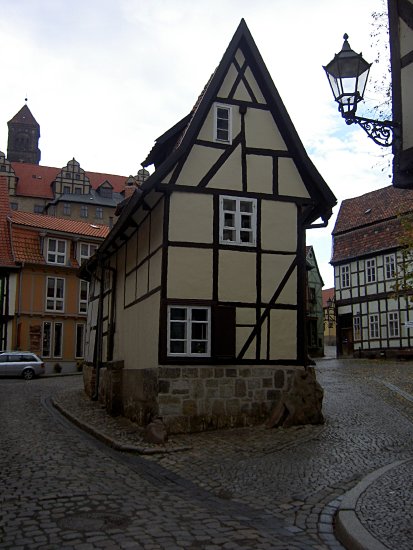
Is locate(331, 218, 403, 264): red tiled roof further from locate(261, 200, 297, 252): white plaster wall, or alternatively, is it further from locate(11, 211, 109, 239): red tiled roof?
locate(261, 200, 297, 252): white plaster wall

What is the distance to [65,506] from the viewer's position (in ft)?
24.5

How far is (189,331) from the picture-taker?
1448 centimetres

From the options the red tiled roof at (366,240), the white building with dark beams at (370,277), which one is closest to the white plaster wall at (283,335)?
the white building with dark beams at (370,277)

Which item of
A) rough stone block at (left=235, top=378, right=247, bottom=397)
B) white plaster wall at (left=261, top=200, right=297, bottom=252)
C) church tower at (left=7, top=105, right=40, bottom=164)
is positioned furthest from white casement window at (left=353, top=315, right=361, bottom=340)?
church tower at (left=7, top=105, right=40, bottom=164)

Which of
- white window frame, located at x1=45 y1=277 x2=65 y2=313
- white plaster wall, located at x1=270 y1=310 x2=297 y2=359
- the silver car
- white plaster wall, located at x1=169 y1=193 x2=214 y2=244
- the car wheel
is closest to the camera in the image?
white plaster wall, located at x1=169 y1=193 x2=214 y2=244

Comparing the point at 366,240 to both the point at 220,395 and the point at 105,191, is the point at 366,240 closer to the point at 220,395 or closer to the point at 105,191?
the point at 220,395

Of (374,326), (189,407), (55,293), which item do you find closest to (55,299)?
(55,293)

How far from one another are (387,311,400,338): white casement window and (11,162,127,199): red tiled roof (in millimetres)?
48616

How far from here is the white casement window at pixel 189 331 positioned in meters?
14.4

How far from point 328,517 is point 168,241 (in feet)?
27.9

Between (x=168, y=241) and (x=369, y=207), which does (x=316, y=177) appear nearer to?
(x=168, y=241)

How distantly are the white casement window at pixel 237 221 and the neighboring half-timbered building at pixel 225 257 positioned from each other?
27mm

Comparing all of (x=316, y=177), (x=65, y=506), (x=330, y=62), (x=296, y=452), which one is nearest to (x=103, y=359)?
(x=316, y=177)

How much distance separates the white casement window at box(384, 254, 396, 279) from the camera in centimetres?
3944
